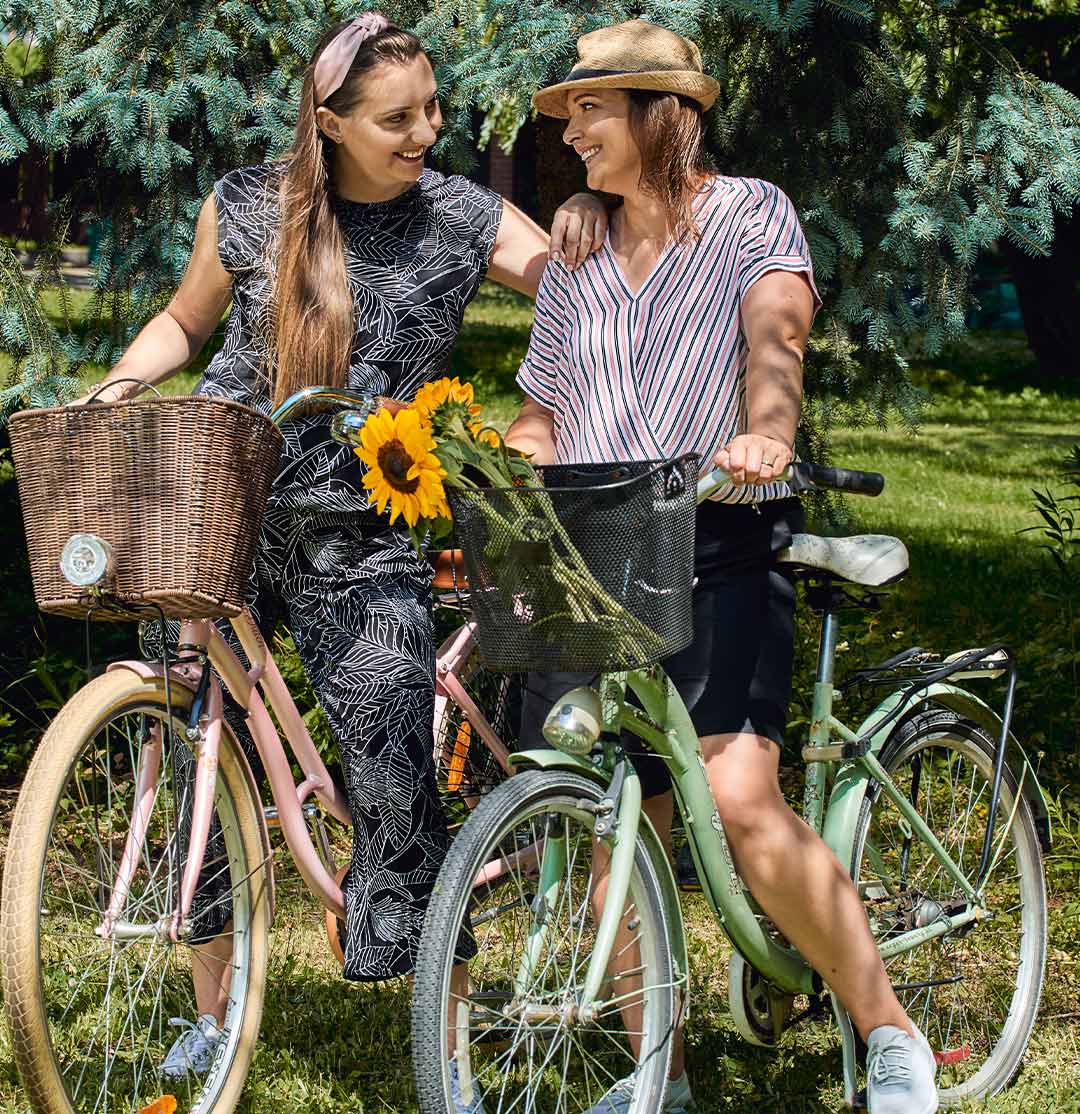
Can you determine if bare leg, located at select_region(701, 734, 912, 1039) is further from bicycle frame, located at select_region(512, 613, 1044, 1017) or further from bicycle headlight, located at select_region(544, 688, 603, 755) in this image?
bicycle headlight, located at select_region(544, 688, 603, 755)

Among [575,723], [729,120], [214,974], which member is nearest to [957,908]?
[575,723]

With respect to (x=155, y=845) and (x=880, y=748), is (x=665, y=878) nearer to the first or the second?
(x=880, y=748)

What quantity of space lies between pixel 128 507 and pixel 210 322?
825mm

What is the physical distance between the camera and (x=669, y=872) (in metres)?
2.92

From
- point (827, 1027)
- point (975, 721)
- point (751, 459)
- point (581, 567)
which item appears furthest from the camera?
point (827, 1027)

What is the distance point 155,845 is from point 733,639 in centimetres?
144

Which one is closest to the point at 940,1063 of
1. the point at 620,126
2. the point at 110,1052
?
the point at 110,1052

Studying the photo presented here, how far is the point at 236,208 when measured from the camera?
335 cm

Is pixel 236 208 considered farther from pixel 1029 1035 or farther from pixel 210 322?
pixel 1029 1035

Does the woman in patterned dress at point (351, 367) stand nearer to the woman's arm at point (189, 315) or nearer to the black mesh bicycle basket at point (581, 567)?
the woman's arm at point (189, 315)

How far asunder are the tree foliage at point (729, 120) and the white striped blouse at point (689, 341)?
1.75 metres

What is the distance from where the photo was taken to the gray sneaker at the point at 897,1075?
3135mm

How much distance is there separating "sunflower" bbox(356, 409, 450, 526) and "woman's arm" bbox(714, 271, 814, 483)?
0.52 m

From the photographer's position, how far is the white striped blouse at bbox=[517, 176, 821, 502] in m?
3.04
